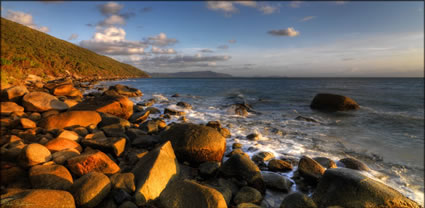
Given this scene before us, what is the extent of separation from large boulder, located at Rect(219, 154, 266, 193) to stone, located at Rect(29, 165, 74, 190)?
10.9 feet

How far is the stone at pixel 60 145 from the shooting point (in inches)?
182

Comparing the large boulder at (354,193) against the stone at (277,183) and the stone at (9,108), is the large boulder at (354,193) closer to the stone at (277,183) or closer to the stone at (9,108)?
the stone at (277,183)

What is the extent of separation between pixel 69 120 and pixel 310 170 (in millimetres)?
8192

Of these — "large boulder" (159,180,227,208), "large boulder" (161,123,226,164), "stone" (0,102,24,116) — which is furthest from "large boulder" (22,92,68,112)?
"large boulder" (159,180,227,208)

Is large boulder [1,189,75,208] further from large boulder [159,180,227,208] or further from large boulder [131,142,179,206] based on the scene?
large boulder [159,180,227,208]

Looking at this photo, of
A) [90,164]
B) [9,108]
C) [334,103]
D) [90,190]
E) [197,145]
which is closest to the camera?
[90,190]

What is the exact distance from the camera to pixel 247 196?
12.7 feet

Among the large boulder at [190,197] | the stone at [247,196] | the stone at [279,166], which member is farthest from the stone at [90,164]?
the stone at [279,166]

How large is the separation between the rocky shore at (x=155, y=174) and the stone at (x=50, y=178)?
2 centimetres

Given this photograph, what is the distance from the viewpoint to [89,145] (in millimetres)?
5301

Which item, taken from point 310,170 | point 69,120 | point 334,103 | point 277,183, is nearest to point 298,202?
point 277,183

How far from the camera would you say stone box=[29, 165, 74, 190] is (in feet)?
11.1

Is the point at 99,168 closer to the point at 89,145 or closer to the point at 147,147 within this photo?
the point at 89,145

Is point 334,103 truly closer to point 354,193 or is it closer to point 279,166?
point 279,166
